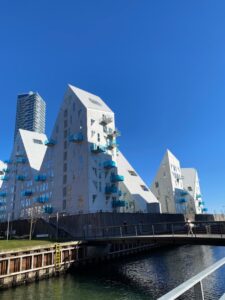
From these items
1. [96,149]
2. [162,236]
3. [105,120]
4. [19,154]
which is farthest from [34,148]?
[162,236]

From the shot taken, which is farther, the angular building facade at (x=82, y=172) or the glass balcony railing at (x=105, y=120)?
the glass balcony railing at (x=105, y=120)

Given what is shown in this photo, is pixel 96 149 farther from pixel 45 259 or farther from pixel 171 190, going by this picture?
pixel 171 190

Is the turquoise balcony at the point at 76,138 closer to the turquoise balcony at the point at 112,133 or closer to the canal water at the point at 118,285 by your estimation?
the turquoise balcony at the point at 112,133

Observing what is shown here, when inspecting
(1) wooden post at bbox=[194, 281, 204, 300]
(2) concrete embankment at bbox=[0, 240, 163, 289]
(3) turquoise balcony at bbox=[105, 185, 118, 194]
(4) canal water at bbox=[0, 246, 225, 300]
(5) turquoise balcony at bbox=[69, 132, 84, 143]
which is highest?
(5) turquoise balcony at bbox=[69, 132, 84, 143]

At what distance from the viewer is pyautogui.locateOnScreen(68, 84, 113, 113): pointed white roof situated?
6686 cm

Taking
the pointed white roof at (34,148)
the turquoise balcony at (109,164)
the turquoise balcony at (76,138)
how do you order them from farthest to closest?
the pointed white roof at (34,148)
the turquoise balcony at (109,164)
the turquoise balcony at (76,138)

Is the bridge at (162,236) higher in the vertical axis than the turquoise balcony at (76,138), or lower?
lower

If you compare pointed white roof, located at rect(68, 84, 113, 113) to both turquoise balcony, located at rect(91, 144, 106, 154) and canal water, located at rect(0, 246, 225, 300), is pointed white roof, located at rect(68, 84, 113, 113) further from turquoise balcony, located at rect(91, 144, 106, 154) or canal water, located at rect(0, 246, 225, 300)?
canal water, located at rect(0, 246, 225, 300)

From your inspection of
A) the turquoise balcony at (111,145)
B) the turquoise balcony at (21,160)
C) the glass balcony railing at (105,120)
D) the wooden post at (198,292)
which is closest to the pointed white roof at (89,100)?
the glass balcony railing at (105,120)

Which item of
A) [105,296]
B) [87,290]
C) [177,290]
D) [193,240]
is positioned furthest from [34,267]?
[177,290]

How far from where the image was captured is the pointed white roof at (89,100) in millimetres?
66856

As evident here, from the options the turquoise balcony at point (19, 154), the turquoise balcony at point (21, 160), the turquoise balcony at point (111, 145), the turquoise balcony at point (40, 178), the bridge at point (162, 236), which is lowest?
the bridge at point (162, 236)

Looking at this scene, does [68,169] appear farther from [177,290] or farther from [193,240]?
[177,290]

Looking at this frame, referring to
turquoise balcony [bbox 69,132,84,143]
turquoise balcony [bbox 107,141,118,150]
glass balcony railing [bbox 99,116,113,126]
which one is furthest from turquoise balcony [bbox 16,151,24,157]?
turquoise balcony [bbox 107,141,118,150]
